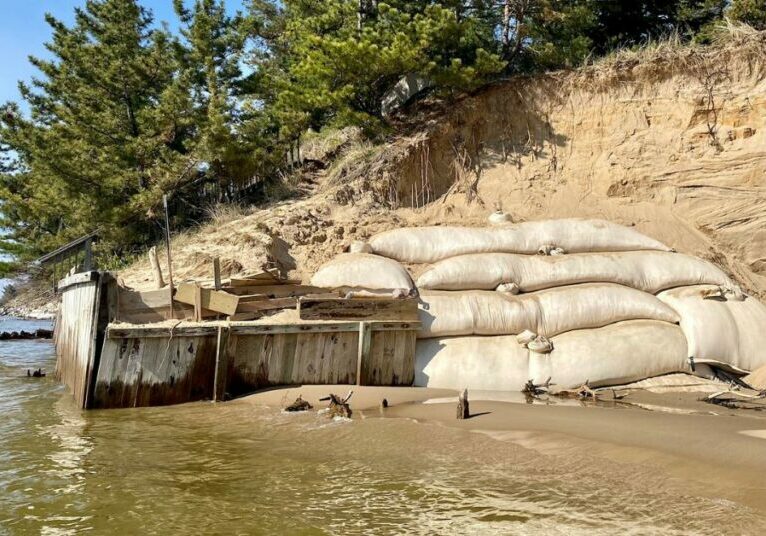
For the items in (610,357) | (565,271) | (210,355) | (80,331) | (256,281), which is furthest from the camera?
(565,271)

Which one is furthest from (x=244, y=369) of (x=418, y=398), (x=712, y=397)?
(x=712, y=397)

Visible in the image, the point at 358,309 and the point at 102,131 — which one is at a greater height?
the point at 102,131

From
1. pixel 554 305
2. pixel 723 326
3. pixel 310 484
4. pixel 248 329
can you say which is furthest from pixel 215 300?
pixel 723 326

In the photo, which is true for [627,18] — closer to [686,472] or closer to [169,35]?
[169,35]

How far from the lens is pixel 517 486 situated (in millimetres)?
4250

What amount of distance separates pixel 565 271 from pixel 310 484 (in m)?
5.67

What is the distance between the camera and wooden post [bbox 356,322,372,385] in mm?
7441

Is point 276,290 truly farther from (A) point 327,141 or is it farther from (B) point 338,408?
(A) point 327,141

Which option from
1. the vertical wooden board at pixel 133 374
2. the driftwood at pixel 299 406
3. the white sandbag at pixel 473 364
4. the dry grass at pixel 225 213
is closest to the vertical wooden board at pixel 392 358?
the white sandbag at pixel 473 364

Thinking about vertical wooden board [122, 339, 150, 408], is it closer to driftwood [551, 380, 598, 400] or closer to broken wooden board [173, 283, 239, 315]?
broken wooden board [173, 283, 239, 315]

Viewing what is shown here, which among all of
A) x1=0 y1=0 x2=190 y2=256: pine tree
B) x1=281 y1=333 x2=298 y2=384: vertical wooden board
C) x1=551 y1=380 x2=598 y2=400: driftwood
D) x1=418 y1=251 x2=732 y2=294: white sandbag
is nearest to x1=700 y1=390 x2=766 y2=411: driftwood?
x1=551 y1=380 x2=598 y2=400: driftwood

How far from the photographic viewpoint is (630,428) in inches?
220

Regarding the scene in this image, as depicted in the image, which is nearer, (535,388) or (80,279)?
(80,279)

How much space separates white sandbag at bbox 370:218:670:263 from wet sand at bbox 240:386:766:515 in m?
2.56
